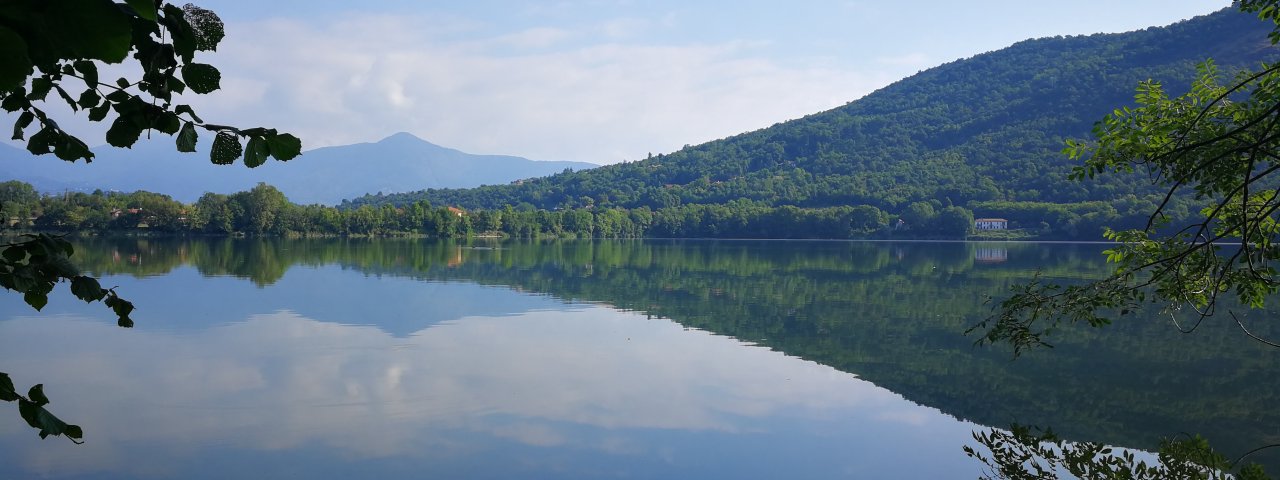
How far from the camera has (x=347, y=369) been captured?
18.4 meters

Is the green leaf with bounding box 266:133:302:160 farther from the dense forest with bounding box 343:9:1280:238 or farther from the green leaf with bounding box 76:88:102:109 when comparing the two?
the dense forest with bounding box 343:9:1280:238

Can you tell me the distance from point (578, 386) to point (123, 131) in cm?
1539

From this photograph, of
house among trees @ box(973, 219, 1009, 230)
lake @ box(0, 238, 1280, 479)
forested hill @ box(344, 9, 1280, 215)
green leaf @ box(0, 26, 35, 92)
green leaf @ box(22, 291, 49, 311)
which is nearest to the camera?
green leaf @ box(0, 26, 35, 92)

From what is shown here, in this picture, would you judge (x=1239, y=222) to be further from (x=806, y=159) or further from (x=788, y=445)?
(x=806, y=159)

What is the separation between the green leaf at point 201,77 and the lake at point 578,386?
9.94 metres

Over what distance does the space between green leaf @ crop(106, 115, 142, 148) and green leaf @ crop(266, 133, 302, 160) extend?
40 cm

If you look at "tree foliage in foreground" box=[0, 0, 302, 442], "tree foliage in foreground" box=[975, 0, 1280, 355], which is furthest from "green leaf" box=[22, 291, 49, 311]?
"tree foliage in foreground" box=[975, 0, 1280, 355]

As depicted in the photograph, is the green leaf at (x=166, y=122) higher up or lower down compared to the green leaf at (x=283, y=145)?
higher up

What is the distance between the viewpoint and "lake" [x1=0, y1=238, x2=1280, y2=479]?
12422 mm

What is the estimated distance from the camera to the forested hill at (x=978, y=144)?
442 feet

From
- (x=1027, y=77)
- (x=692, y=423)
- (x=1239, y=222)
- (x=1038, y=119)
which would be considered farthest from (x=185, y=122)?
(x=1027, y=77)

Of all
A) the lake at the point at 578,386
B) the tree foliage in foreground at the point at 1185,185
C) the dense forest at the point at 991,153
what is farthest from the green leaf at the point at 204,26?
the dense forest at the point at 991,153

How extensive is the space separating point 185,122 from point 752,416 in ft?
44.2

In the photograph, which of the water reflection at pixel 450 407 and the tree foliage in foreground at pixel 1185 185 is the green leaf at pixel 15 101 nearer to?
the tree foliage in foreground at pixel 1185 185
